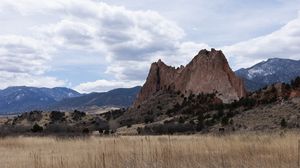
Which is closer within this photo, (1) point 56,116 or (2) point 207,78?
(2) point 207,78

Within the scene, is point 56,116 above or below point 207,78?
below

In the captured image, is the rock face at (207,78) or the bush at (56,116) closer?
the rock face at (207,78)

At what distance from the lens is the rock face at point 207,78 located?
8475 centimetres

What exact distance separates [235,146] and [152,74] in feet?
304

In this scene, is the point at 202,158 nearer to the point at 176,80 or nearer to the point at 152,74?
the point at 176,80

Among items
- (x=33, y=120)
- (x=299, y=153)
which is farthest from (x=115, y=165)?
(x=33, y=120)

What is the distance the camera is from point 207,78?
88.8 m

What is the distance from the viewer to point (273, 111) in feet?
166

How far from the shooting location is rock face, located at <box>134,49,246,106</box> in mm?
84750

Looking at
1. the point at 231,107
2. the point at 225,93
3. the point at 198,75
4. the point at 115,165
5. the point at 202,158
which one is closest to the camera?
the point at 115,165

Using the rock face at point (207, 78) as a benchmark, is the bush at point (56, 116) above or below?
below

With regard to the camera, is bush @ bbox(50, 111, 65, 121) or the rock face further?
bush @ bbox(50, 111, 65, 121)

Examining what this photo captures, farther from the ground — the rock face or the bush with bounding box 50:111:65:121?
the rock face

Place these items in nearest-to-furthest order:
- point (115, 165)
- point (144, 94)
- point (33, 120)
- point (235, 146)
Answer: point (115, 165), point (235, 146), point (33, 120), point (144, 94)
